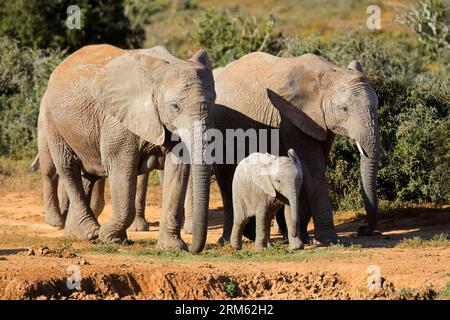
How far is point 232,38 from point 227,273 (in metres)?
14.5

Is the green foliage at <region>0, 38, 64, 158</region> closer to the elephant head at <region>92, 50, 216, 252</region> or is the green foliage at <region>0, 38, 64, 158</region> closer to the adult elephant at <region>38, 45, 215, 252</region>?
the adult elephant at <region>38, 45, 215, 252</region>

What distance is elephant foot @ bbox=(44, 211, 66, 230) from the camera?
679 inches

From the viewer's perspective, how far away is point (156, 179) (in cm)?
2161

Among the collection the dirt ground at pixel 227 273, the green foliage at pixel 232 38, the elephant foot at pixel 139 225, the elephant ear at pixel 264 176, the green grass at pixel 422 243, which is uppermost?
the green foliage at pixel 232 38

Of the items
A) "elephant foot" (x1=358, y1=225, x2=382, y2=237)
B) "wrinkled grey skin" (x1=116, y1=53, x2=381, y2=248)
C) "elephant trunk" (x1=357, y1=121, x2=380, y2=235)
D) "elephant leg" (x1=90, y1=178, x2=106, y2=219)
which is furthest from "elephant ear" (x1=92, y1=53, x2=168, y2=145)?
"elephant foot" (x1=358, y1=225, x2=382, y2=237)

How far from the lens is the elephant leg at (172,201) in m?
13.9

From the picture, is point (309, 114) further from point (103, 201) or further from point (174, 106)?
point (103, 201)

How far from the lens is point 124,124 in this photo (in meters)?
14.2

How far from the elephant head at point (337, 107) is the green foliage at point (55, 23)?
46.0ft

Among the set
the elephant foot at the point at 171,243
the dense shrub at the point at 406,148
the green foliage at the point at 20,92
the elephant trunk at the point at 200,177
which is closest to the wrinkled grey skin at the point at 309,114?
the elephant foot at the point at 171,243

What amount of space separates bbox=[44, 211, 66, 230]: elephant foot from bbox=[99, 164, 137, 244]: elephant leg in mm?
2726

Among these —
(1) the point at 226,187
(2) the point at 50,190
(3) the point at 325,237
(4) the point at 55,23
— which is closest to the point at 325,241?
(3) the point at 325,237

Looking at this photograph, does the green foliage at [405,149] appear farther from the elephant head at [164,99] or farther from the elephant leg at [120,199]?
the elephant head at [164,99]

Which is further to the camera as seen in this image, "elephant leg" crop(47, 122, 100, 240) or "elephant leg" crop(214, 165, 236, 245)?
"elephant leg" crop(47, 122, 100, 240)
